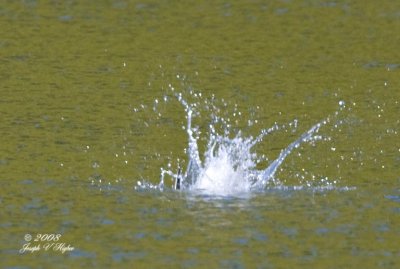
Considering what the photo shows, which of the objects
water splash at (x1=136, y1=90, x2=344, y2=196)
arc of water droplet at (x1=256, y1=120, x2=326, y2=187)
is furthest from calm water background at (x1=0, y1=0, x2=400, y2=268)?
water splash at (x1=136, y1=90, x2=344, y2=196)

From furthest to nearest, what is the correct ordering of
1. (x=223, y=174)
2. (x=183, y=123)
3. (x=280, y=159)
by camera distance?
(x=183, y=123), (x=280, y=159), (x=223, y=174)

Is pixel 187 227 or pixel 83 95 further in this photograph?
pixel 83 95

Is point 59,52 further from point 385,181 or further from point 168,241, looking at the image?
point 168,241

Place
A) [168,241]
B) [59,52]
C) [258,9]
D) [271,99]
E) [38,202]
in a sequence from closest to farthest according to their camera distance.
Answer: [168,241] → [38,202] → [271,99] → [59,52] → [258,9]

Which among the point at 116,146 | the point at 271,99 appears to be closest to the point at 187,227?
the point at 116,146

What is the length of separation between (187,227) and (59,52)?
2809 centimetres

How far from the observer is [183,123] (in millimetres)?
42594


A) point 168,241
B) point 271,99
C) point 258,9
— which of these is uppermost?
point 258,9

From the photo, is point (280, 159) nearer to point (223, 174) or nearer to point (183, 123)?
point (223, 174)

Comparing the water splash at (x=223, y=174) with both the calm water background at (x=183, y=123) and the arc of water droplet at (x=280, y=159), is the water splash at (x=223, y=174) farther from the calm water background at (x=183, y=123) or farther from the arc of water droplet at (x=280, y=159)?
the calm water background at (x=183, y=123)

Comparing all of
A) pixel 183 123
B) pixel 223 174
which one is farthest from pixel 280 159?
pixel 183 123

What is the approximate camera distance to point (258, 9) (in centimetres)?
6906

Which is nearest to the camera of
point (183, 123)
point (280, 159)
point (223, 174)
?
point (223, 174)

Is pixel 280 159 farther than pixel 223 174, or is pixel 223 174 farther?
pixel 280 159
